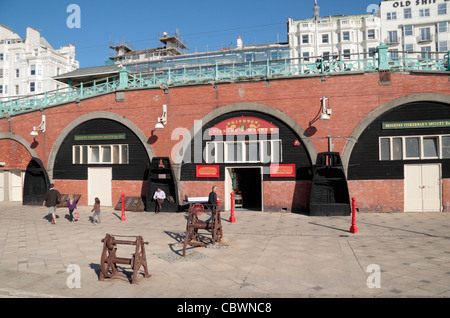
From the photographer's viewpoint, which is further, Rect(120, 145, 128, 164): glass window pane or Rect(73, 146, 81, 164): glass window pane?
Rect(73, 146, 81, 164): glass window pane

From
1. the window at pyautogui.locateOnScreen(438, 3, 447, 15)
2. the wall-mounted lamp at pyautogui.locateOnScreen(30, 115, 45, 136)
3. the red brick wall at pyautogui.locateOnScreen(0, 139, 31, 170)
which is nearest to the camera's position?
the wall-mounted lamp at pyautogui.locateOnScreen(30, 115, 45, 136)

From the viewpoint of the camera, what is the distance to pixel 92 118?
20344mm

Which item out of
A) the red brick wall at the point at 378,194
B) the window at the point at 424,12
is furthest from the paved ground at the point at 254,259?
the window at the point at 424,12

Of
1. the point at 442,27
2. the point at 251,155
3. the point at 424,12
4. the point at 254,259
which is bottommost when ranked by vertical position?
the point at 254,259

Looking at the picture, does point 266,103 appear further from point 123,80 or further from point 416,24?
point 416,24

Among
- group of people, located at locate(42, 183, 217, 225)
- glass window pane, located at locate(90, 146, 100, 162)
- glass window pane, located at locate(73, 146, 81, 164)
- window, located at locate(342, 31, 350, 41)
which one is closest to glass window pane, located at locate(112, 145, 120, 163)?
glass window pane, located at locate(90, 146, 100, 162)

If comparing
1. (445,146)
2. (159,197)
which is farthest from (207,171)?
(445,146)

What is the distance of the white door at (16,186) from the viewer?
73.6ft

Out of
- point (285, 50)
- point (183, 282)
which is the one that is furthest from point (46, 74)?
point (183, 282)

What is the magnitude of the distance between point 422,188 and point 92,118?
19.2 metres

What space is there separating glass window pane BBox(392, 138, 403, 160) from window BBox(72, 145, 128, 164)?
1500cm

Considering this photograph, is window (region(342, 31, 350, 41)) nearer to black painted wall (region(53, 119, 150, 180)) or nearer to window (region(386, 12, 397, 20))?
window (region(386, 12, 397, 20))

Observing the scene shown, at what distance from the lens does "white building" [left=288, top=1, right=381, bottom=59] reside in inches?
1988

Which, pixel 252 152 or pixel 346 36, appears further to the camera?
pixel 346 36
